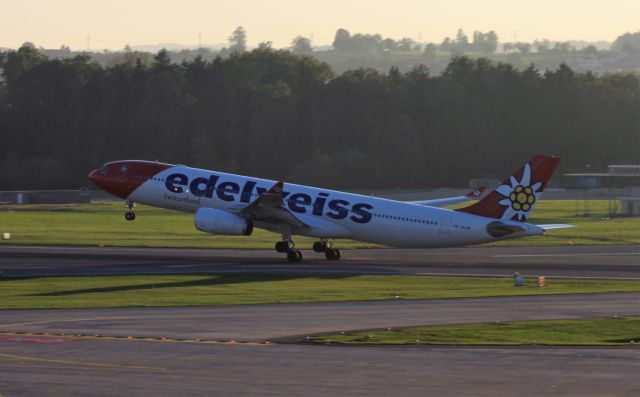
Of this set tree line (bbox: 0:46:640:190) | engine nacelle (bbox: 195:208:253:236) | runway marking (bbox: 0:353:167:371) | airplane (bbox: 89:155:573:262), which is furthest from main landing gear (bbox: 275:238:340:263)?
tree line (bbox: 0:46:640:190)

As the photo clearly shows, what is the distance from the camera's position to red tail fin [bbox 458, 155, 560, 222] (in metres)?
66.5

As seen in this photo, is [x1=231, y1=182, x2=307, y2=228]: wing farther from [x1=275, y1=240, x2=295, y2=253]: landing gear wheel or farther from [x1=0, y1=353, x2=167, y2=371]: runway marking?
[x1=0, y1=353, x2=167, y2=371]: runway marking

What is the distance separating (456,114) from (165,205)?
115 m

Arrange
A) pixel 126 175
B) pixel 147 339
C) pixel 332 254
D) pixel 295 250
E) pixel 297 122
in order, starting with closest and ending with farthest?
pixel 147 339 < pixel 295 250 < pixel 332 254 < pixel 126 175 < pixel 297 122

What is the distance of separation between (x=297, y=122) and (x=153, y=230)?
86.5 meters

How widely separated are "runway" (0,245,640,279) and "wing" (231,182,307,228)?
2496 mm

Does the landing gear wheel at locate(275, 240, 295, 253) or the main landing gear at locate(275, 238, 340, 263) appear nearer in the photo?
the main landing gear at locate(275, 238, 340, 263)

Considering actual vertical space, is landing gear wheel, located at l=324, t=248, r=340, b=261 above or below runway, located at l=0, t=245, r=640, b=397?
below

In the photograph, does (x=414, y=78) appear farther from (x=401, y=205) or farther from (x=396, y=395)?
(x=396, y=395)

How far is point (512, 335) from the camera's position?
1570 inches

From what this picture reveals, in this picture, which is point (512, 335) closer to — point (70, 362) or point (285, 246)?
point (70, 362)

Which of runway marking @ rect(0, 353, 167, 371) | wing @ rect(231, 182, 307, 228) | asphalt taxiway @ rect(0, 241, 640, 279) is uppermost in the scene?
wing @ rect(231, 182, 307, 228)

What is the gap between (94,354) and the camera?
35.9m

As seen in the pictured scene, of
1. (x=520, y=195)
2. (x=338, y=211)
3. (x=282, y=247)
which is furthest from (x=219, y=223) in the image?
(x=520, y=195)
